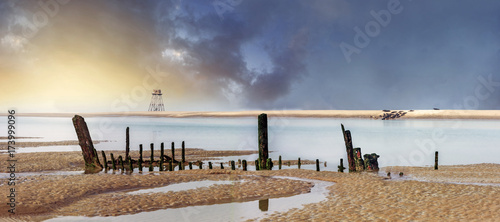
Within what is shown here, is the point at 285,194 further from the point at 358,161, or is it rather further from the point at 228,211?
the point at 358,161

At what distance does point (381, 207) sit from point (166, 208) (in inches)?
310

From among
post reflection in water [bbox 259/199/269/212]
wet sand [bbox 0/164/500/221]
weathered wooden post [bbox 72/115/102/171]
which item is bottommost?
post reflection in water [bbox 259/199/269/212]

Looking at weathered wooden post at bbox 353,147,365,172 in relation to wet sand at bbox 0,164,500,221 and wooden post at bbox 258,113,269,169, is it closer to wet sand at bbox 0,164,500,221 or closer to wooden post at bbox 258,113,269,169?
wooden post at bbox 258,113,269,169

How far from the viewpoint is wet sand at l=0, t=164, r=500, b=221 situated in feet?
38.3

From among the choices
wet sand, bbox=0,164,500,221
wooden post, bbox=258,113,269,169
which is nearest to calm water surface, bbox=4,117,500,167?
wooden post, bbox=258,113,269,169

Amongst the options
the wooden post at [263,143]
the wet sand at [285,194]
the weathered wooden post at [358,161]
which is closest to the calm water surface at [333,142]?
the weathered wooden post at [358,161]

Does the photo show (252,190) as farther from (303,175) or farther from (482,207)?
(482,207)

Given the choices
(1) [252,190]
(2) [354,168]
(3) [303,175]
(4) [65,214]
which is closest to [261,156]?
(3) [303,175]

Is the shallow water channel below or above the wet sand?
below

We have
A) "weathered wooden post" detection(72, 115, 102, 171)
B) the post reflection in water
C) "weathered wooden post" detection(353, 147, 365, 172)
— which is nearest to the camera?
the post reflection in water

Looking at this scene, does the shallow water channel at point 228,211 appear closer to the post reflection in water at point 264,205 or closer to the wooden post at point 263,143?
the post reflection in water at point 264,205

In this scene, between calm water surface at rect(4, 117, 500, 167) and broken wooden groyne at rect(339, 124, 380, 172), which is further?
calm water surface at rect(4, 117, 500, 167)

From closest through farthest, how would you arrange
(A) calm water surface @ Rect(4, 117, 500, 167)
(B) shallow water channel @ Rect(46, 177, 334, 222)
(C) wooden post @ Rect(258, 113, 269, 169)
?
(B) shallow water channel @ Rect(46, 177, 334, 222) < (C) wooden post @ Rect(258, 113, 269, 169) < (A) calm water surface @ Rect(4, 117, 500, 167)

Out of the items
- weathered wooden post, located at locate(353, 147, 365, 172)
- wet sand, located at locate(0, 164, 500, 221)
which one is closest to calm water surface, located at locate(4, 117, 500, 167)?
weathered wooden post, located at locate(353, 147, 365, 172)
